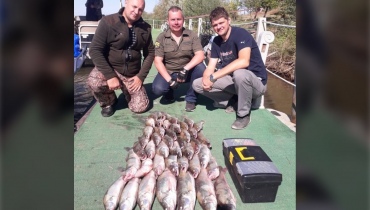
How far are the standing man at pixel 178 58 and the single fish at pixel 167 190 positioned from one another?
2386 mm

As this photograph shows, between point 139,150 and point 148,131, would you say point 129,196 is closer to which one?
point 139,150

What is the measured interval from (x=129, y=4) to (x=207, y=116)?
6.86 ft

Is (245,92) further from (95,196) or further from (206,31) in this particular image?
(206,31)

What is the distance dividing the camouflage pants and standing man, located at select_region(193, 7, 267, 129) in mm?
977

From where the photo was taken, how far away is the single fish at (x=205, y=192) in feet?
8.53

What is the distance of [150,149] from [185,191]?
103cm

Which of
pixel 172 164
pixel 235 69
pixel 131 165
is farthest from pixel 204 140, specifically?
pixel 235 69

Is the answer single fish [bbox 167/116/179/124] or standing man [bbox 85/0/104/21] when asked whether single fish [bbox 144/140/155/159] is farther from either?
standing man [bbox 85/0/104/21]

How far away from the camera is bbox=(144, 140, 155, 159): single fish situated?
3.59 meters

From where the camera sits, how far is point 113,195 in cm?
274

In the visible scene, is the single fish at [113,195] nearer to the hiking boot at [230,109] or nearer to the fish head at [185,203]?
the fish head at [185,203]

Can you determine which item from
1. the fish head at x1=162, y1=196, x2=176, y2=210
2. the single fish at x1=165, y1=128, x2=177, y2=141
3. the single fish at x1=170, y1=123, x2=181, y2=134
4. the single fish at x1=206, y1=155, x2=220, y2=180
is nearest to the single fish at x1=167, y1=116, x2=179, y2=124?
the single fish at x1=170, y1=123, x2=181, y2=134
